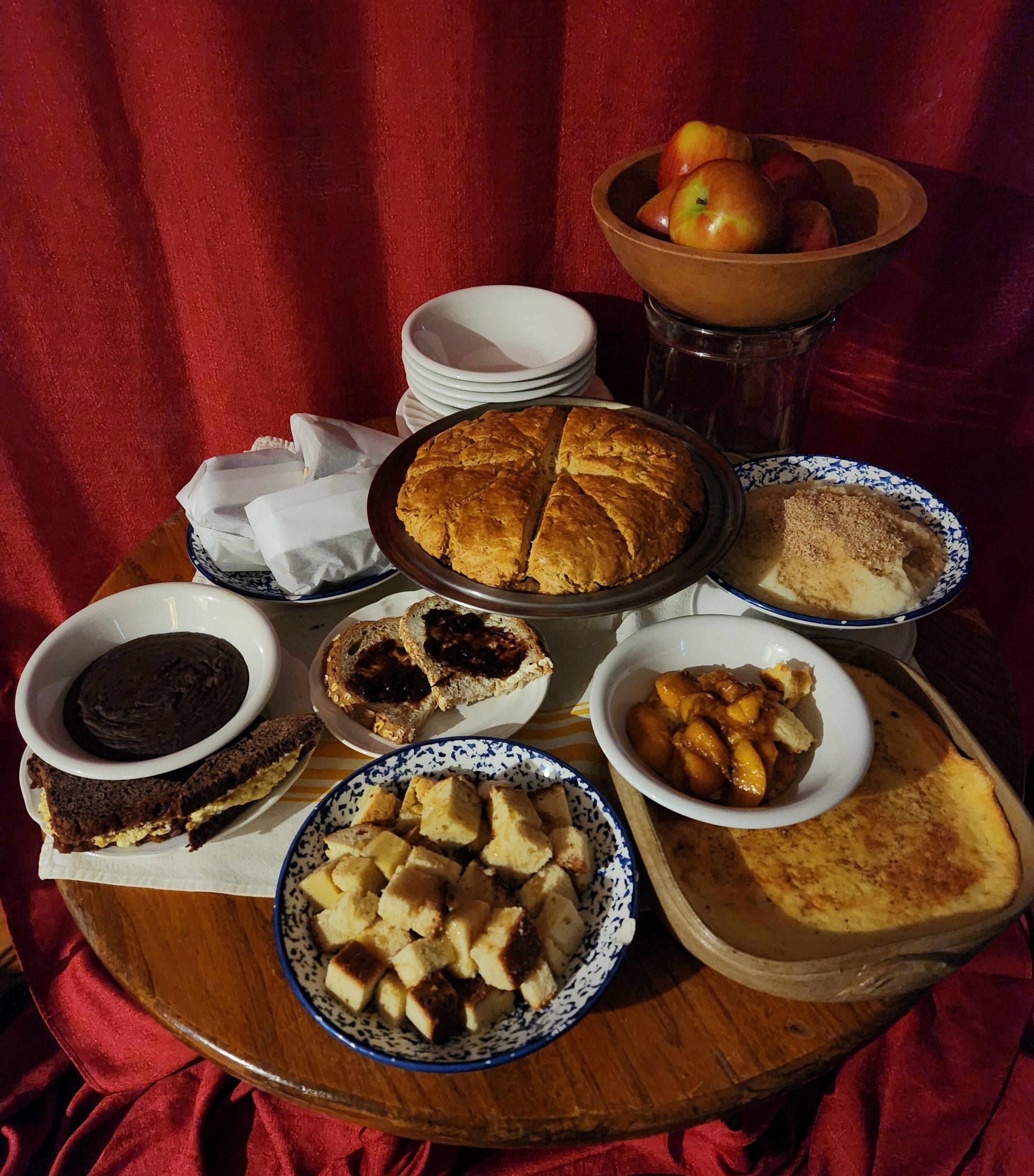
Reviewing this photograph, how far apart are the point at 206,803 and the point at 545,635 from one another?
671 mm

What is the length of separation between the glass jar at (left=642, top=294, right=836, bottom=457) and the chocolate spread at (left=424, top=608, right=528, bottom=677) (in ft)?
2.41

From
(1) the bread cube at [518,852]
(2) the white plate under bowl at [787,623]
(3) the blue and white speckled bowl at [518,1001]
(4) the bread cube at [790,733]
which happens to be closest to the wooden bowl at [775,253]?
(2) the white plate under bowl at [787,623]

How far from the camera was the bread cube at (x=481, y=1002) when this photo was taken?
3.11 feet

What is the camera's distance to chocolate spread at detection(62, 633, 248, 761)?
119cm

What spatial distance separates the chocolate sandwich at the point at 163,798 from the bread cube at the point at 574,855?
16.6 inches

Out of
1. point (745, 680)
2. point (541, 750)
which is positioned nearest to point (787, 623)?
point (745, 680)

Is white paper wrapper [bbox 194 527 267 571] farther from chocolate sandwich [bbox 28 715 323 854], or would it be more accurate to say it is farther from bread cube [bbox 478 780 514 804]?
bread cube [bbox 478 780 514 804]

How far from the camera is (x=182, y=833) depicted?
115 centimetres

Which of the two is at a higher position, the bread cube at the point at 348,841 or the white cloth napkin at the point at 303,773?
the bread cube at the point at 348,841

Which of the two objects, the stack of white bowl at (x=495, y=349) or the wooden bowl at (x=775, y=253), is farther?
the stack of white bowl at (x=495, y=349)

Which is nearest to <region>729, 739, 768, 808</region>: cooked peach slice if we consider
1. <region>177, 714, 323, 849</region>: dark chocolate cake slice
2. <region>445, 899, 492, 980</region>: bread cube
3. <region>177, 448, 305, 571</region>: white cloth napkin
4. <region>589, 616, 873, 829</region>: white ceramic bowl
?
<region>589, 616, 873, 829</region>: white ceramic bowl

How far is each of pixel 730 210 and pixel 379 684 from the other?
1001 mm

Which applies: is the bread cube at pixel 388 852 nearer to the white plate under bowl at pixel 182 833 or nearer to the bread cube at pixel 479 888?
the bread cube at pixel 479 888

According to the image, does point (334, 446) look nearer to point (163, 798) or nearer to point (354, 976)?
point (163, 798)
